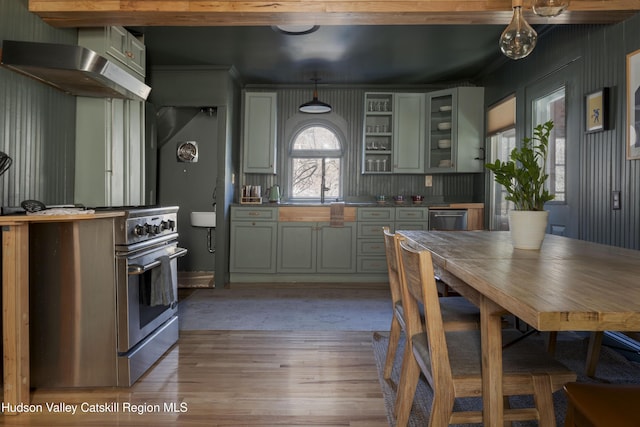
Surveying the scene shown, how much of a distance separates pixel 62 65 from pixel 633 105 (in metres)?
3.62

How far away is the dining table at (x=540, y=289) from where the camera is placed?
2.71 ft

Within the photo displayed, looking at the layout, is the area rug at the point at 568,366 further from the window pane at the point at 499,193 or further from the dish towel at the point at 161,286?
the window pane at the point at 499,193

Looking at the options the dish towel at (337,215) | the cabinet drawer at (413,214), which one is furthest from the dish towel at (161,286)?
the cabinet drawer at (413,214)

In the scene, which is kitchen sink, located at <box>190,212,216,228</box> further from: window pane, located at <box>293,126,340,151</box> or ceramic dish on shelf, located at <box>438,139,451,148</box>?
ceramic dish on shelf, located at <box>438,139,451,148</box>

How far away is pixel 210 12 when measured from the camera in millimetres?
2818

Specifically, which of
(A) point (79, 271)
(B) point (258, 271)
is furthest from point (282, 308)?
(A) point (79, 271)

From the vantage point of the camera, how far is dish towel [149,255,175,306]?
2322 mm

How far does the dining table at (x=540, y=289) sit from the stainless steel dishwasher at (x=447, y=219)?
120 inches

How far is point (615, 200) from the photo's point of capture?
2867mm

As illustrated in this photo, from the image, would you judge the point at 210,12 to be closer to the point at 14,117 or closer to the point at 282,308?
the point at 14,117

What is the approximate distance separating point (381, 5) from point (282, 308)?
8.68 ft

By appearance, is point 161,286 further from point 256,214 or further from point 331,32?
point 331,32

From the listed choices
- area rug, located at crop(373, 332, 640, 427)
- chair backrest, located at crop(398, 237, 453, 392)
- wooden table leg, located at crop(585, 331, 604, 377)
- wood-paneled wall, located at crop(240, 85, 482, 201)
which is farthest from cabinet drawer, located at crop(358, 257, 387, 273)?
chair backrest, located at crop(398, 237, 453, 392)

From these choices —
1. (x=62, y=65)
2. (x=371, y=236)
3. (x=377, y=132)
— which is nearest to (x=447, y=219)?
(x=371, y=236)
